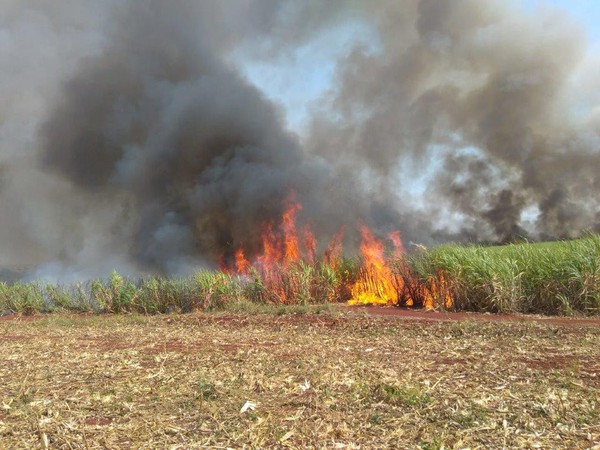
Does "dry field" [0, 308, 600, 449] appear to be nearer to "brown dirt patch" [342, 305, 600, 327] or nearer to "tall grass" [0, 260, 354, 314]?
"brown dirt patch" [342, 305, 600, 327]

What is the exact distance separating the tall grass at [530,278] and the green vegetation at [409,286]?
0.07ft

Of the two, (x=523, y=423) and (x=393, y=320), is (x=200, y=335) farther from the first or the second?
(x=523, y=423)

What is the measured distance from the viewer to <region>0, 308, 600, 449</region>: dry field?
4.03 metres

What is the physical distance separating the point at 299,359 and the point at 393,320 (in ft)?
14.5

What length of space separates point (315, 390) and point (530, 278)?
30.1 ft

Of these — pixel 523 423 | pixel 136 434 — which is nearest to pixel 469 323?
pixel 523 423

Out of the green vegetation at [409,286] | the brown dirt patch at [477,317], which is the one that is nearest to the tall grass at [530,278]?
the green vegetation at [409,286]

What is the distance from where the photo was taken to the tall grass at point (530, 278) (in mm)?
11273

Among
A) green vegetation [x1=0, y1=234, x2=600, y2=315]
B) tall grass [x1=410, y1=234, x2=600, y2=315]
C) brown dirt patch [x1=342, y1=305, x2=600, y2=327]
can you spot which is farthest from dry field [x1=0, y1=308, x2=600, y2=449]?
green vegetation [x1=0, y1=234, x2=600, y2=315]

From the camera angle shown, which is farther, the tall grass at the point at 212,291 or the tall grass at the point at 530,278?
the tall grass at the point at 212,291

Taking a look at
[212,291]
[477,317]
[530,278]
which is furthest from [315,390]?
[212,291]

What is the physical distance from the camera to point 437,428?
4098mm

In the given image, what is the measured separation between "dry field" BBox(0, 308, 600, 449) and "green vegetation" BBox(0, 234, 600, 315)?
240cm

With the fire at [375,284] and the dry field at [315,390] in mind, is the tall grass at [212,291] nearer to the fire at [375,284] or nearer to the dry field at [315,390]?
the fire at [375,284]
